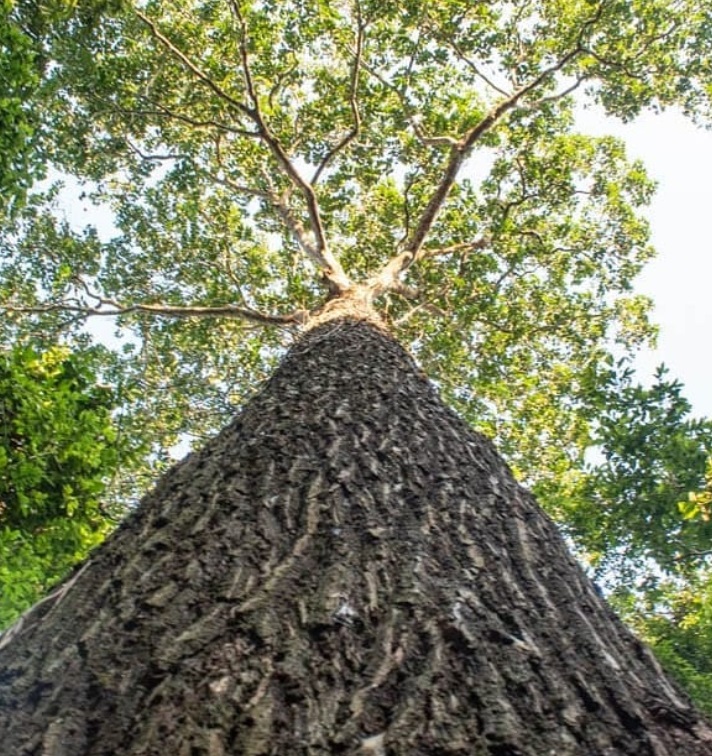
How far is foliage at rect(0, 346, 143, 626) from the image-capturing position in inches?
163

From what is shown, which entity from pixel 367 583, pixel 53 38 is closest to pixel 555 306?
pixel 53 38

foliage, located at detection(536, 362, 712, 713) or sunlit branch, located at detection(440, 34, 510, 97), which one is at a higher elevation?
sunlit branch, located at detection(440, 34, 510, 97)

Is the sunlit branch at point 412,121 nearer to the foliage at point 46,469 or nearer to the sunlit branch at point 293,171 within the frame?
the sunlit branch at point 293,171

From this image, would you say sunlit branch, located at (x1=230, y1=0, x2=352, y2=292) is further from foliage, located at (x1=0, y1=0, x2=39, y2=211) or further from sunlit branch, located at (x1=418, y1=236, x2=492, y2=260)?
foliage, located at (x1=0, y1=0, x2=39, y2=211)

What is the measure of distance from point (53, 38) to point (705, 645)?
8.00 m

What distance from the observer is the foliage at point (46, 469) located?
4.14 meters

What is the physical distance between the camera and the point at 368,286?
814 cm

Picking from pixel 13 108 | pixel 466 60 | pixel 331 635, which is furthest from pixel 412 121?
pixel 331 635

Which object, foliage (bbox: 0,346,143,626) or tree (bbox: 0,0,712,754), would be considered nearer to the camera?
tree (bbox: 0,0,712,754)

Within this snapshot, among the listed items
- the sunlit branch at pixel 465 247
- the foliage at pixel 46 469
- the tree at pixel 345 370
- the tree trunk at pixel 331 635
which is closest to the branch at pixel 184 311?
the tree at pixel 345 370

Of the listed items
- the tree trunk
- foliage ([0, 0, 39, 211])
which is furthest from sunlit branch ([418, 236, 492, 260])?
the tree trunk

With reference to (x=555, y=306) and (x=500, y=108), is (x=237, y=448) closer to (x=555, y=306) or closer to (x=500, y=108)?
(x=500, y=108)

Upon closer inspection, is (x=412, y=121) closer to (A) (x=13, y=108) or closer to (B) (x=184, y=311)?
(B) (x=184, y=311)

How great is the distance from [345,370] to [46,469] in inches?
82.2
